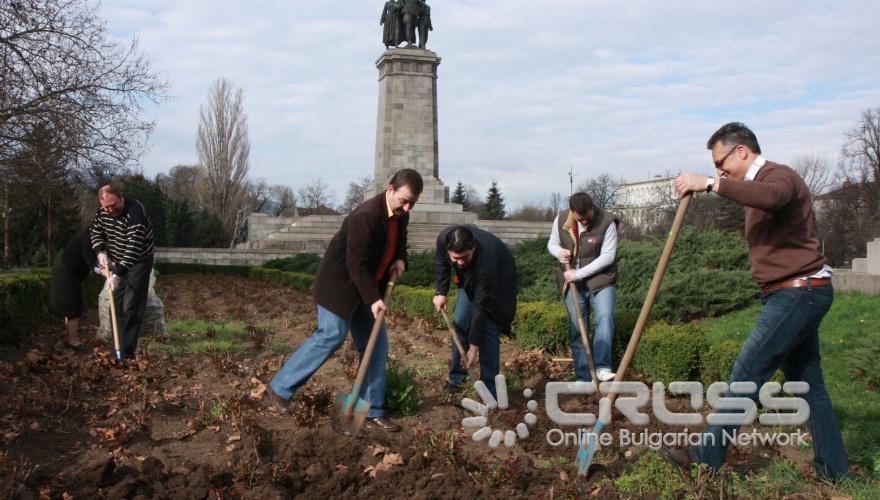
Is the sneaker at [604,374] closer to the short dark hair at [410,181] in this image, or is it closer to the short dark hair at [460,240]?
the short dark hair at [460,240]

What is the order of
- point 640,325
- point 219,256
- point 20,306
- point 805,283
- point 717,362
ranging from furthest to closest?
1. point 219,256
2. point 20,306
3. point 717,362
4. point 640,325
5. point 805,283

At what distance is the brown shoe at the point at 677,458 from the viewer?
366cm

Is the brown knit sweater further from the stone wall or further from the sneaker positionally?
the stone wall

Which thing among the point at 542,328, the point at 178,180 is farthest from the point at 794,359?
the point at 178,180

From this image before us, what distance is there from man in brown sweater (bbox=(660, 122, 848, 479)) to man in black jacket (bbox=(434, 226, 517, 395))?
1.82m

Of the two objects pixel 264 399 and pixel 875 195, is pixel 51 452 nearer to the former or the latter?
pixel 264 399

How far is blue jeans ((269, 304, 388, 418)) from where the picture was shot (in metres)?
4.92

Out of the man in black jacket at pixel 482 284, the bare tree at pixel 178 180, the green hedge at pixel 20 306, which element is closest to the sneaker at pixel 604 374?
the man in black jacket at pixel 482 284

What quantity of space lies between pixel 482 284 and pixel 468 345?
707 mm

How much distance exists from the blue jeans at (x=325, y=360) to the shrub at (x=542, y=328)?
294 cm

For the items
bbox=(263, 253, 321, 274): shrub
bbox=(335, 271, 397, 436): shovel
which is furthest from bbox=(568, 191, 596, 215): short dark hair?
bbox=(263, 253, 321, 274): shrub

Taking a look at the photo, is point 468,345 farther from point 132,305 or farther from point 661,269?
point 132,305

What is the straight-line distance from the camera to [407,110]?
25.7 meters

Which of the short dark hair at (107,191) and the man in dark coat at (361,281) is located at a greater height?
the short dark hair at (107,191)
